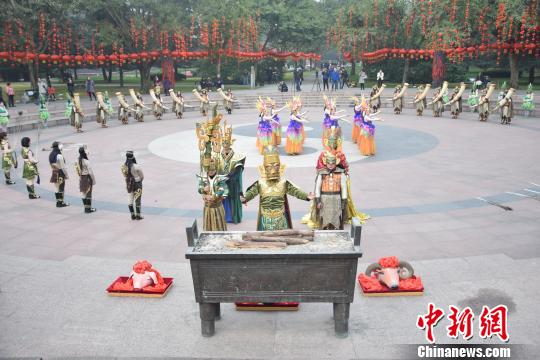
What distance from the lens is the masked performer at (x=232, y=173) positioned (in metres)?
8.92

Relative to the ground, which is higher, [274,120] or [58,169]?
[274,120]

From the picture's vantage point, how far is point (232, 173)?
9.18 meters

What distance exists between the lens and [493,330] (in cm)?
510

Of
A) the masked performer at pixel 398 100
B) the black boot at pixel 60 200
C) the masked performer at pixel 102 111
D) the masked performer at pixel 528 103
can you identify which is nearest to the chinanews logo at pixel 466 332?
the black boot at pixel 60 200

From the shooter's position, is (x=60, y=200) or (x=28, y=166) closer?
(x=60, y=200)

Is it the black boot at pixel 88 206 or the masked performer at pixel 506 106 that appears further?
the masked performer at pixel 506 106

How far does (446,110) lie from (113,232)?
76.6 ft

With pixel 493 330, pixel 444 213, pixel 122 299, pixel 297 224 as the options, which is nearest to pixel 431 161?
pixel 444 213

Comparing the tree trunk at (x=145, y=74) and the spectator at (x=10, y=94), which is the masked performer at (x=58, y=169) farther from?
the tree trunk at (x=145, y=74)

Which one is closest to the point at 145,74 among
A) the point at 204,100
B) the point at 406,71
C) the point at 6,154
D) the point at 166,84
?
the point at 166,84

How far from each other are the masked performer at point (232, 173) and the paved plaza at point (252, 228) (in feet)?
1.19

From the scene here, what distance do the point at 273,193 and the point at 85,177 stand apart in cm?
529

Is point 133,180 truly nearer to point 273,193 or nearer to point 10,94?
point 273,193

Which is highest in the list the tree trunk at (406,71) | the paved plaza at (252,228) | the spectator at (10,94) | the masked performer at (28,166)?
the tree trunk at (406,71)
